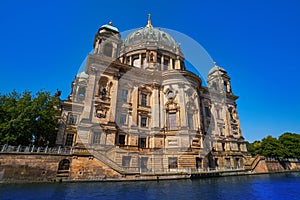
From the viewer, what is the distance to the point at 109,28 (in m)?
33.5

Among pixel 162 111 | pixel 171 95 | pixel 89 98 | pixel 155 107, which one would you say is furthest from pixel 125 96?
pixel 171 95

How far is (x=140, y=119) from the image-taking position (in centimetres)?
2947

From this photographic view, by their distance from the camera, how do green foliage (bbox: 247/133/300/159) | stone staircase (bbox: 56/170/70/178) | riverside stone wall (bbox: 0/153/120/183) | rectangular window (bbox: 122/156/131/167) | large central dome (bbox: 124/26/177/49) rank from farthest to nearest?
large central dome (bbox: 124/26/177/49), green foliage (bbox: 247/133/300/159), rectangular window (bbox: 122/156/131/167), stone staircase (bbox: 56/170/70/178), riverside stone wall (bbox: 0/153/120/183)

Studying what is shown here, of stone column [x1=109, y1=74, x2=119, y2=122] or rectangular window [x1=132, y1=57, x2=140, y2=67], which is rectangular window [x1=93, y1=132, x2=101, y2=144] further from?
rectangular window [x1=132, y1=57, x2=140, y2=67]

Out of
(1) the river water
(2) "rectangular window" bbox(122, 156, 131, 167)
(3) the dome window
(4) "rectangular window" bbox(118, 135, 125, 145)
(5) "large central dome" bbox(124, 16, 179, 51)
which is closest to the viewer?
(1) the river water

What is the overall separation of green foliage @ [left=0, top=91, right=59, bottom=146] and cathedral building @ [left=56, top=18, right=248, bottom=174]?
10.3ft

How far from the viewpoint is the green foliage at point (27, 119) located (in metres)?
21.3

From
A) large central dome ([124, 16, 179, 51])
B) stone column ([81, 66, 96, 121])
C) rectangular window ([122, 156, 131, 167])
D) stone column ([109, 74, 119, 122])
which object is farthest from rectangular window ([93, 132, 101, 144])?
large central dome ([124, 16, 179, 51])

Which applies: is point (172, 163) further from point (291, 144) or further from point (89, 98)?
point (291, 144)

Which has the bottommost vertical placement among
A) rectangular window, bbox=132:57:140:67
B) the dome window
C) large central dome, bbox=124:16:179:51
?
the dome window

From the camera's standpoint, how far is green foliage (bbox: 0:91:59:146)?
21328mm

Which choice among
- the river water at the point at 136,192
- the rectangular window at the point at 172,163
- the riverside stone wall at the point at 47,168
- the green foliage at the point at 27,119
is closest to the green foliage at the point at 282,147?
the rectangular window at the point at 172,163

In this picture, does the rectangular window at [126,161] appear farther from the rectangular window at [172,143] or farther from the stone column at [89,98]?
the stone column at [89,98]

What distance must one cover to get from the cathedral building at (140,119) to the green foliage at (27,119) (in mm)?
3139
